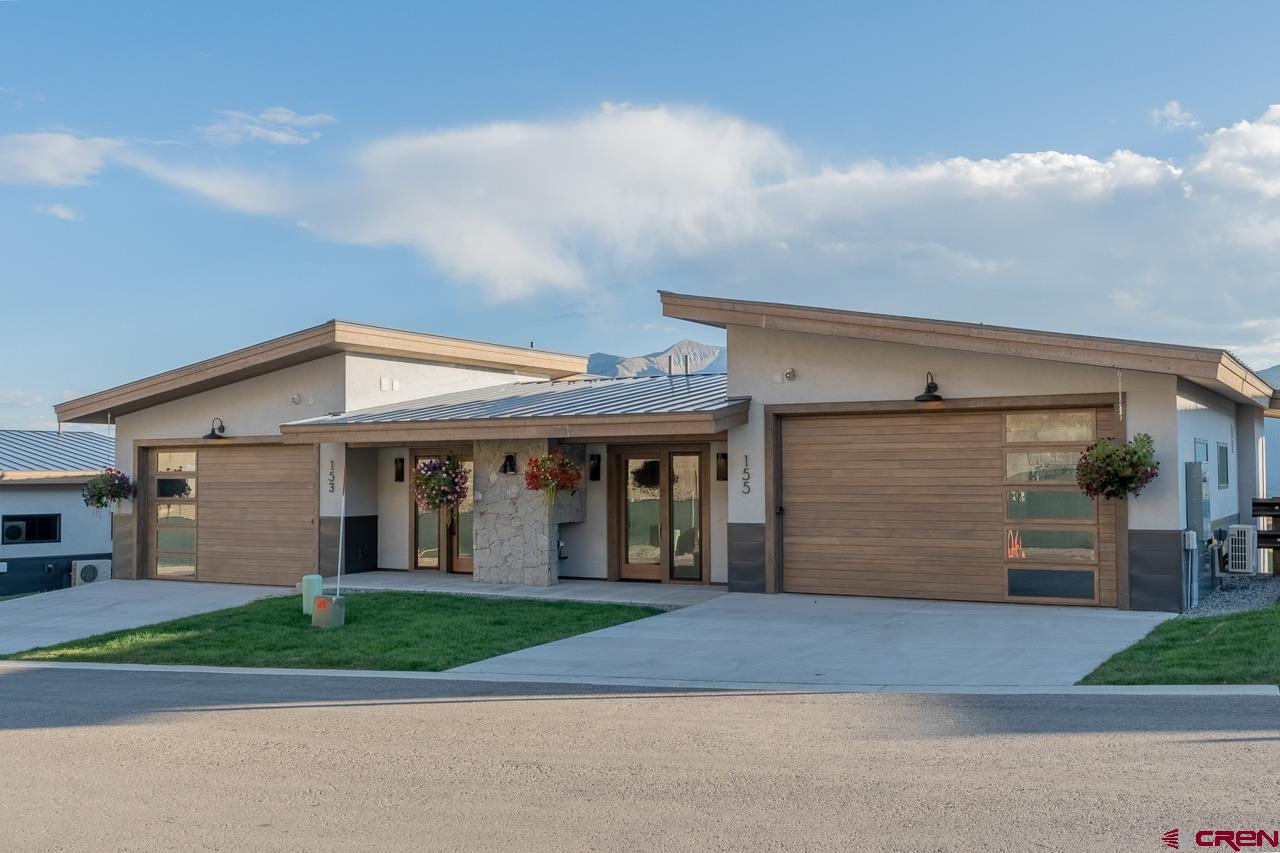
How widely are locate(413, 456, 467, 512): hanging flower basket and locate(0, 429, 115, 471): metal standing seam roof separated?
16.6 meters

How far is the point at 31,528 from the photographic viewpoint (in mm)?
30141

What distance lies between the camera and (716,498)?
17.3 metres

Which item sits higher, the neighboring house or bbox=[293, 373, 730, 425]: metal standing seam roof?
bbox=[293, 373, 730, 425]: metal standing seam roof

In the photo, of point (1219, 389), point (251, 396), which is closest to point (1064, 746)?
point (1219, 389)

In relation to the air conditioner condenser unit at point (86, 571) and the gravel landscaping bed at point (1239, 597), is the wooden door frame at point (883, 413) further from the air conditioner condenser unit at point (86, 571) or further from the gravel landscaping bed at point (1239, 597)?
the air conditioner condenser unit at point (86, 571)

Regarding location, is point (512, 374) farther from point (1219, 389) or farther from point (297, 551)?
point (1219, 389)

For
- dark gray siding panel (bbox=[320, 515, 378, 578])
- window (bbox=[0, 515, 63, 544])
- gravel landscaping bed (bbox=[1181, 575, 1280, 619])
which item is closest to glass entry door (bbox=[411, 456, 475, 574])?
dark gray siding panel (bbox=[320, 515, 378, 578])

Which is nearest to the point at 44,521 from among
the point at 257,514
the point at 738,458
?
the point at 257,514

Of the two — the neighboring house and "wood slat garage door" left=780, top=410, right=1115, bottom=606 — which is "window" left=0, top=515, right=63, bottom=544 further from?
"wood slat garage door" left=780, top=410, right=1115, bottom=606

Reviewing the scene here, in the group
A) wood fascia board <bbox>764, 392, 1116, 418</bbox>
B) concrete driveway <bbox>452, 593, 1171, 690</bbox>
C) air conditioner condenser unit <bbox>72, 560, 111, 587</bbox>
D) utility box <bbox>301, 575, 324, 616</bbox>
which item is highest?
wood fascia board <bbox>764, 392, 1116, 418</bbox>

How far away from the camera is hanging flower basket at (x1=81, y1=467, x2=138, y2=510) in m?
21.1

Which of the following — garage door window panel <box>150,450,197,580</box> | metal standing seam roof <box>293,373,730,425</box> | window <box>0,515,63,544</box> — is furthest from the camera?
window <box>0,515,63,544</box>

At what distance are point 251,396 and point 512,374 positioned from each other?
196 inches

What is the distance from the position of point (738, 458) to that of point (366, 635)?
18.3 ft
